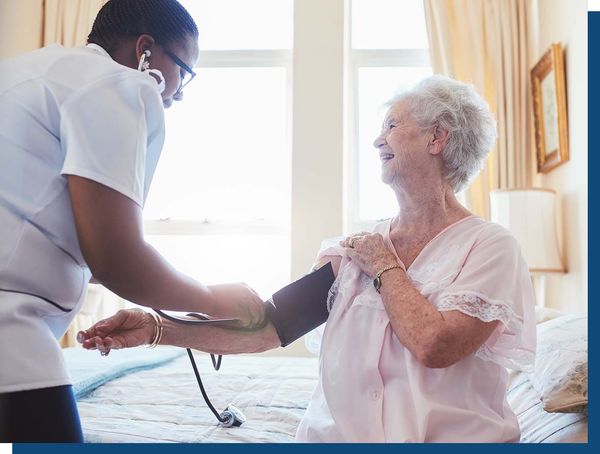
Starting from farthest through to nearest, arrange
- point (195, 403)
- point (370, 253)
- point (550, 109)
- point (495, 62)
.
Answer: point (495, 62) → point (550, 109) → point (195, 403) → point (370, 253)

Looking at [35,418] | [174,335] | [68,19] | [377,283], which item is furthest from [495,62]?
[35,418]

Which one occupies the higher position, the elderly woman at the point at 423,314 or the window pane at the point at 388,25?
the window pane at the point at 388,25

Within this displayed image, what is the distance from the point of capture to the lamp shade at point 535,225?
8.70 ft

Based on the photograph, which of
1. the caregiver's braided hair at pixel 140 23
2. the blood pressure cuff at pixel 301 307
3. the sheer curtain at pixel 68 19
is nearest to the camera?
the caregiver's braided hair at pixel 140 23

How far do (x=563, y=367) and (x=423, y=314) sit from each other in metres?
0.52

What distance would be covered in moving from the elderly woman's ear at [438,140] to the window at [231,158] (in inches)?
74.4

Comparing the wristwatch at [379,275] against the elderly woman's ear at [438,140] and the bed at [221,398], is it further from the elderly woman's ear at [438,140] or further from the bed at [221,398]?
the bed at [221,398]

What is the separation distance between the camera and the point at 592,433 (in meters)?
0.87

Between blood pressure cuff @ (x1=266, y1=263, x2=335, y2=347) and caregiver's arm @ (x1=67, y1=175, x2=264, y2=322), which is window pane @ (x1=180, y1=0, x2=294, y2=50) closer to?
blood pressure cuff @ (x1=266, y1=263, x2=335, y2=347)

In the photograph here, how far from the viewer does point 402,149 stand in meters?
1.27

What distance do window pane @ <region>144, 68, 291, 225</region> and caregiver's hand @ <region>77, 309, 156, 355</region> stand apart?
2.04m

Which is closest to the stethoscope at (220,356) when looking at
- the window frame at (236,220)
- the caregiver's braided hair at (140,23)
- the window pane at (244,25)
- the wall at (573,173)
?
the caregiver's braided hair at (140,23)

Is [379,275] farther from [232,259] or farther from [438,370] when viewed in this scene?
[232,259]

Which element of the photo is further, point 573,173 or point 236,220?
point 236,220
